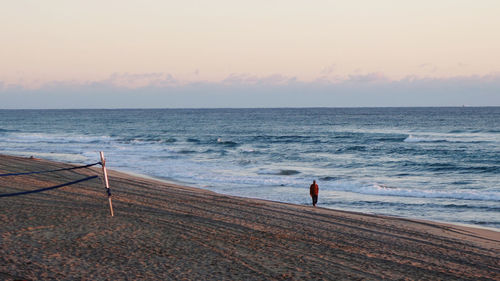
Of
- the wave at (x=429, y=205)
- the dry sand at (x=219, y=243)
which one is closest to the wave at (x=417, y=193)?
the wave at (x=429, y=205)

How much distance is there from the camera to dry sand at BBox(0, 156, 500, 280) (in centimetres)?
827

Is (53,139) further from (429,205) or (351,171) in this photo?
(429,205)

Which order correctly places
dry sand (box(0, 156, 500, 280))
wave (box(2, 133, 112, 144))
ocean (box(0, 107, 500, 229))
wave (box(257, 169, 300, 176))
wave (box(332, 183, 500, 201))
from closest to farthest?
dry sand (box(0, 156, 500, 280)), ocean (box(0, 107, 500, 229)), wave (box(332, 183, 500, 201)), wave (box(257, 169, 300, 176)), wave (box(2, 133, 112, 144))

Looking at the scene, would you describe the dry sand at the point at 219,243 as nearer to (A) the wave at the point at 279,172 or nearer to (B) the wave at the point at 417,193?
(B) the wave at the point at 417,193

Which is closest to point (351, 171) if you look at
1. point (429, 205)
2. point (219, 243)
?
point (429, 205)

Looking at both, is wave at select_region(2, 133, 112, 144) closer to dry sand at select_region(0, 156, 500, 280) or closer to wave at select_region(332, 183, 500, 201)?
wave at select_region(332, 183, 500, 201)

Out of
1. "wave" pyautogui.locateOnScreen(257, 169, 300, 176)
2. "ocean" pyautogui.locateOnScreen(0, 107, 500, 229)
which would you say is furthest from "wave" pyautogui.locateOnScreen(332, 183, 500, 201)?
"wave" pyautogui.locateOnScreen(257, 169, 300, 176)

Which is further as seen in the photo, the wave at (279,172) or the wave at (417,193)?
the wave at (279,172)

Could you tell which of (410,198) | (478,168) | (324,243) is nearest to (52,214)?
(324,243)

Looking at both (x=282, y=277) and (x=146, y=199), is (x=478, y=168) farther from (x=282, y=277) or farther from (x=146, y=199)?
(x=282, y=277)

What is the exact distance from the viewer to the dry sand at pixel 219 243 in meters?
8.27

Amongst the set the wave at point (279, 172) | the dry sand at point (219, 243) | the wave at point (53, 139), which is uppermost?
the dry sand at point (219, 243)

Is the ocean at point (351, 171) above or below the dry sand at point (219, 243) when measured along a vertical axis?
below

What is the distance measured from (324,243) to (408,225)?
4.39 m
